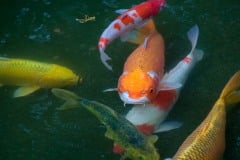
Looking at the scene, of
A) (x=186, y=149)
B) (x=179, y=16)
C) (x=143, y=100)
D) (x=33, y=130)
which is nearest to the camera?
(x=186, y=149)

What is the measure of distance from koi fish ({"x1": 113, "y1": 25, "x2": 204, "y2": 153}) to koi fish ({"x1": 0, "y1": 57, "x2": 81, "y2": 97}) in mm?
601

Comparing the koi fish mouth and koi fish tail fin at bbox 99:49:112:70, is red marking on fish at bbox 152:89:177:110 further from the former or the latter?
koi fish tail fin at bbox 99:49:112:70

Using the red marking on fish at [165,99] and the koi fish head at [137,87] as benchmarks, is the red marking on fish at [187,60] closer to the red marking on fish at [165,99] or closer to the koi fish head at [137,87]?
the red marking on fish at [165,99]

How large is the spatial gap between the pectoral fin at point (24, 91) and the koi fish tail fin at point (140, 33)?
2.71 ft

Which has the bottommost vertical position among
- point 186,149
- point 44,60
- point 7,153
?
point 7,153

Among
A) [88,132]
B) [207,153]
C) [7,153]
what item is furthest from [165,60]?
[7,153]

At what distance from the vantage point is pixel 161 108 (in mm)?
3078

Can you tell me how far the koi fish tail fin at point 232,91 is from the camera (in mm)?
2779

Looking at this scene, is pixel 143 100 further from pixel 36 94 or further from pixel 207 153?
pixel 36 94

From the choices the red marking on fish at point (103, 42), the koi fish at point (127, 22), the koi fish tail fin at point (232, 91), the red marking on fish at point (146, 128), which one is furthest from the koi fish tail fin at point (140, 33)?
the koi fish tail fin at point (232, 91)

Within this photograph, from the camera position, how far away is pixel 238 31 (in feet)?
12.2

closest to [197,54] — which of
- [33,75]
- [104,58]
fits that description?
[104,58]

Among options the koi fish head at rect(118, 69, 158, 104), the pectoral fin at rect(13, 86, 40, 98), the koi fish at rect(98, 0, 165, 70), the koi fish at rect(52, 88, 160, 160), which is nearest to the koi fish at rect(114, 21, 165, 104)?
the koi fish head at rect(118, 69, 158, 104)

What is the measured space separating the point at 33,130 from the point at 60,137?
0.22 m
